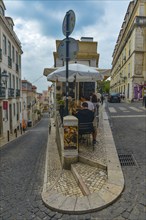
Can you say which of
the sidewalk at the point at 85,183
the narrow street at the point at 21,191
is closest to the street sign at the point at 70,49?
the sidewalk at the point at 85,183

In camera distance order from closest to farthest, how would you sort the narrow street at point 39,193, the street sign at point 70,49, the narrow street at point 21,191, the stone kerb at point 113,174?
the narrow street at point 39,193
the narrow street at point 21,191
the stone kerb at point 113,174
the street sign at point 70,49

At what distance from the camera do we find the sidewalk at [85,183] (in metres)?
3.14

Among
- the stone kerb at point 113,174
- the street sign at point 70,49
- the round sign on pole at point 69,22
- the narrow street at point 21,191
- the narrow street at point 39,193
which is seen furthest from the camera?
the street sign at point 70,49

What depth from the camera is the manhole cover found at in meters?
4.67

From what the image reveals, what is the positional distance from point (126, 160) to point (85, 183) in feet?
5.50

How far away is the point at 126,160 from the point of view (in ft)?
16.0

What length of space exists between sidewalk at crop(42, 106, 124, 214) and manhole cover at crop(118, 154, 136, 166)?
0.22 meters

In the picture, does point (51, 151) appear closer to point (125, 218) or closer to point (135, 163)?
point (135, 163)

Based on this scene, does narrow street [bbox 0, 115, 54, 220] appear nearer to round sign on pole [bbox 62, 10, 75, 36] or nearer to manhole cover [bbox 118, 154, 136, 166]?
manhole cover [bbox 118, 154, 136, 166]

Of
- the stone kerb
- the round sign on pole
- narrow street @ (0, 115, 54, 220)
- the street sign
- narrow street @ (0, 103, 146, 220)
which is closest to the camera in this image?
narrow street @ (0, 103, 146, 220)

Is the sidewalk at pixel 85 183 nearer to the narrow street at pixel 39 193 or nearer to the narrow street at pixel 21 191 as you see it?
the narrow street at pixel 39 193

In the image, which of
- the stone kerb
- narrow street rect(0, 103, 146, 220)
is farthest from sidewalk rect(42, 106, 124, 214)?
narrow street rect(0, 103, 146, 220)

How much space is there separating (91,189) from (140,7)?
27820 mm

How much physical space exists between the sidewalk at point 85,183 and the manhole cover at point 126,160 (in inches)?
8.8
